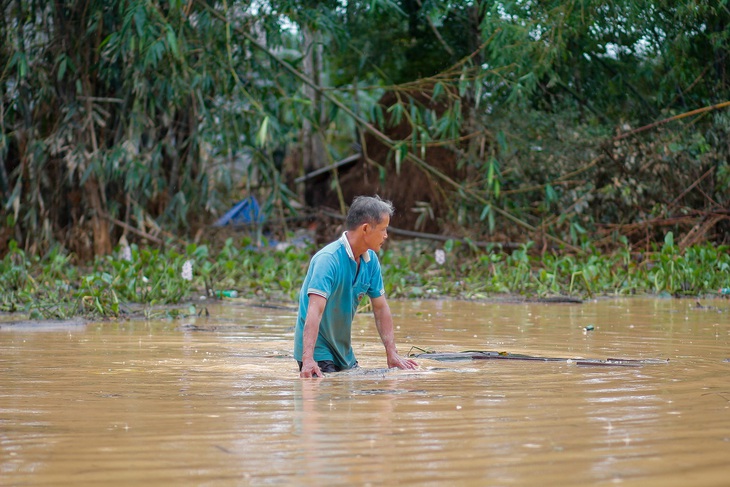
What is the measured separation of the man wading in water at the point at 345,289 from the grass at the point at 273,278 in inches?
129

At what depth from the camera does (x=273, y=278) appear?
11531 millimetres

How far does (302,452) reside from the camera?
312 centimetres

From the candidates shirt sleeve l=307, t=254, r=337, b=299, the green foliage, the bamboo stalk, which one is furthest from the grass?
shirt sleeve l=307, t=254, r=337, b=299

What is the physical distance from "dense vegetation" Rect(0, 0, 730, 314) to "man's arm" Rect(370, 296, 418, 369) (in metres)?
5.07

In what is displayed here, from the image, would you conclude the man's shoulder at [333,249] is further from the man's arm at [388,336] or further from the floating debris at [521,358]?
the floating debris at [521,358]

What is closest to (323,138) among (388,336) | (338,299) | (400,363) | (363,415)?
(338,299)

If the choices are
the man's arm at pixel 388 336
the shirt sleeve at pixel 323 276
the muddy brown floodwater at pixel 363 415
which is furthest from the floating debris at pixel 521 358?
the shirt sleeve at pixel 323 276

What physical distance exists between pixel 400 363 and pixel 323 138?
8.50 m

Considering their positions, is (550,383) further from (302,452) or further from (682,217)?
Result: (682,217)

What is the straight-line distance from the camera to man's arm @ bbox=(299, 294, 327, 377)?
16.7 ft

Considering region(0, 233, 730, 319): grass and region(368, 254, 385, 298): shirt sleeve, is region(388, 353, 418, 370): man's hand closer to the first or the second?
region(368, 254, 385, 298): shirt sleeve

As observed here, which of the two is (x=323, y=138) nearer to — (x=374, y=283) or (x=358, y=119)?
(x=358, y=119)

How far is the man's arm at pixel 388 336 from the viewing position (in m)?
5.34

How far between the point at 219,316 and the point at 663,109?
368 inches
